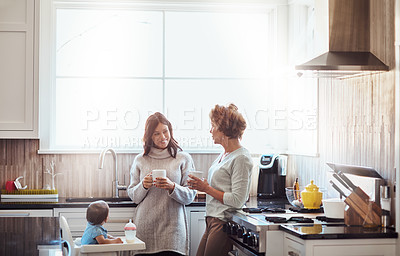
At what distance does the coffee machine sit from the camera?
464 centimetres

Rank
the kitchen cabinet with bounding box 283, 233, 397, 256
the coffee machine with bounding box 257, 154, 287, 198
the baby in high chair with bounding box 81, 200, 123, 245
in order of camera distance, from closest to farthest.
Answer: the kitchen cabinet with bounding box 283, 233, 397, 256, the baby in high chair with bounding box 81, 200, 123, 245, the coffee machine with bounding box 257, 154, 287, 198

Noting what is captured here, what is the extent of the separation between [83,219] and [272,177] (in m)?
1.54

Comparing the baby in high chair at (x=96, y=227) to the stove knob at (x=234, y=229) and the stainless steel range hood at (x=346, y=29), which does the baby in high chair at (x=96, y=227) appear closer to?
the stove knob at (x=234, y=229)

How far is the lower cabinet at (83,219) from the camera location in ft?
14.0

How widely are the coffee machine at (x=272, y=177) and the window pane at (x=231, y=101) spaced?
379mm

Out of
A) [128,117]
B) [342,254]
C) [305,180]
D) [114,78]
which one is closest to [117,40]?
[114,78]

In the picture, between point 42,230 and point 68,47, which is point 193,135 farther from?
point 42,230

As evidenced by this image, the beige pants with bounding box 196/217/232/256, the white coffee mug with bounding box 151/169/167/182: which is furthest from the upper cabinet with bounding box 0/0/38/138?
the beige pants with bounding box 196/217/232/256

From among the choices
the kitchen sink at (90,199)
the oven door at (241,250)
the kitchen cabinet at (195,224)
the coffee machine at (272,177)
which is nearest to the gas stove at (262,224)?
the oven door at (241,250)

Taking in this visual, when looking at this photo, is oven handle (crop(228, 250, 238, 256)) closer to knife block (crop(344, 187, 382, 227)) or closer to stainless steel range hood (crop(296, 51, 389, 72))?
knife block (crop(344, 187, 382, 227))

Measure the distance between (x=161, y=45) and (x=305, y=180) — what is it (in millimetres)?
1700

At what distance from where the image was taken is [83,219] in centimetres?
429

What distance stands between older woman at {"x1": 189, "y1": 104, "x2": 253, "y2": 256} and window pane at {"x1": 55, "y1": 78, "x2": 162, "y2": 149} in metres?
1.38

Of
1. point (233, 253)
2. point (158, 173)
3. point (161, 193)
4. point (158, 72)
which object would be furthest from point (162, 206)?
point (158, 72)
